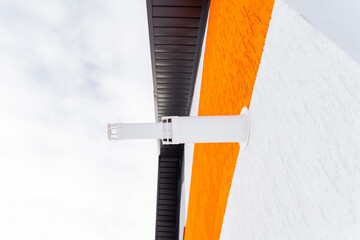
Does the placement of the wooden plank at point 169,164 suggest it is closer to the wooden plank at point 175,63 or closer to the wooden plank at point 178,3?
the wooden plank at point 175,63

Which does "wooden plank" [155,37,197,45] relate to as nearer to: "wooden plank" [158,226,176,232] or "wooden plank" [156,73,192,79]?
"wooden plank" [156,73,192,79]

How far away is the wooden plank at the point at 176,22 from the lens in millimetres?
4766

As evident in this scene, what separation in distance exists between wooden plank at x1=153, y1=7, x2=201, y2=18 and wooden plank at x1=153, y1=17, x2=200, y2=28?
7 cm

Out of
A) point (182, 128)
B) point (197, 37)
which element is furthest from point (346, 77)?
point (197, 37)

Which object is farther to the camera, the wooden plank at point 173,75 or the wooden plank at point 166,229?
the wooden plank at point 166,229

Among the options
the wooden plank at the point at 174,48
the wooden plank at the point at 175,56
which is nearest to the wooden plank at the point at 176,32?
the wooden plank at the point at 174,48

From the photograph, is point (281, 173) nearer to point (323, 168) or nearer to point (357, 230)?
point (323, 168)

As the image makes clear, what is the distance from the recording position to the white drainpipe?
2.04 m

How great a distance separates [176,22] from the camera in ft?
15.9

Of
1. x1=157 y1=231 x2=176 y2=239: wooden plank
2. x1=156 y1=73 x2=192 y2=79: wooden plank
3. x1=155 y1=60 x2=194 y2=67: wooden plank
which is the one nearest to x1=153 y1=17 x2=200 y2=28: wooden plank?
x1=155 y1=60 x2=194 y2=67: wooden plank

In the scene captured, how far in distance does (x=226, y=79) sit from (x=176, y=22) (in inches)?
89.6

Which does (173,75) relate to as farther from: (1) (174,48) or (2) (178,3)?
(2) (178,3)

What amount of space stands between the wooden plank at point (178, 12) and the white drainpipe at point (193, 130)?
2.82m

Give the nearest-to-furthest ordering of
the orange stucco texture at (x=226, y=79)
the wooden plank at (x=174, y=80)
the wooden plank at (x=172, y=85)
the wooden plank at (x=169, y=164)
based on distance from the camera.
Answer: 1. the orange stucco texture at (x=226, y=79)
2. the wooden plank at (x=174, y=80)
3. the wooden plank at (x=172, y=85)
4. the wooden plank at (x=169, y=164)
